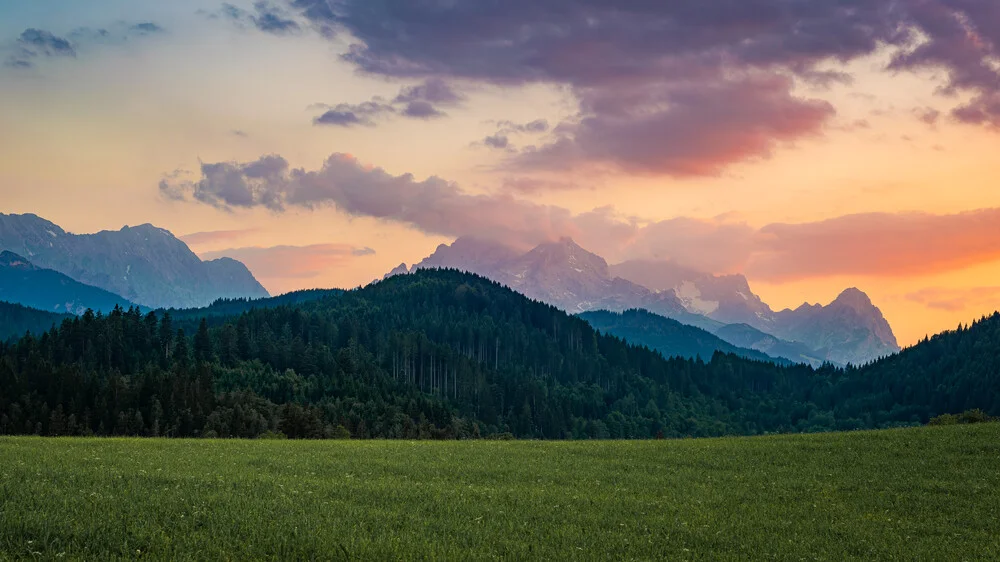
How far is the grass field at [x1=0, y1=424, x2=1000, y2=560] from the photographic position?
907 inches

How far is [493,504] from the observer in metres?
31.3

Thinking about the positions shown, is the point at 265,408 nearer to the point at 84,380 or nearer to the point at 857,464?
the point at 84,380

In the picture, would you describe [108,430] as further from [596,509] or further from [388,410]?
[596,509]

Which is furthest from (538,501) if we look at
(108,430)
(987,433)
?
(108,430)

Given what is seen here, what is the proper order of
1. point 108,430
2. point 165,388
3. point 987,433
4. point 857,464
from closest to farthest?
1. point 857,464
2. point 987,433
3. point 108,430
4. point 165,388

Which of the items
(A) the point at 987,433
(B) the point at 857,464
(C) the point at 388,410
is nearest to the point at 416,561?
(B) the point at 857,464

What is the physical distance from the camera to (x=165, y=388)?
13225 centimetres

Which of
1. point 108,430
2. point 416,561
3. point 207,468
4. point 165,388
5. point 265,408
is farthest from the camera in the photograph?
point 265,408

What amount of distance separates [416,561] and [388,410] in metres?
175

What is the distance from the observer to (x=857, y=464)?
46938 millimetres

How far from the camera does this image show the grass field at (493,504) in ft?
75.6

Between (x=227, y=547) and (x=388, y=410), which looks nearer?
(x=227, y=547)

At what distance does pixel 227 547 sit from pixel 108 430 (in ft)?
381

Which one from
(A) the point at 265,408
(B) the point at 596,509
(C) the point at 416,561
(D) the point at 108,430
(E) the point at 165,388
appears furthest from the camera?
(A) the point at 265,408
